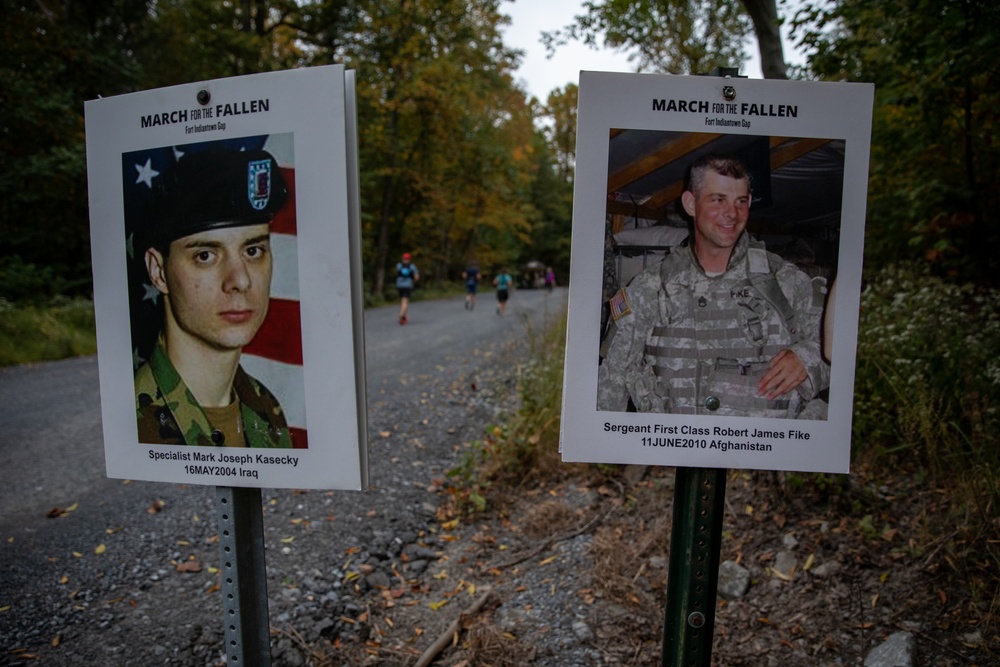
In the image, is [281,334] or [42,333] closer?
[281,334]

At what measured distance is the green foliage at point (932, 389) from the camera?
9.94 ft

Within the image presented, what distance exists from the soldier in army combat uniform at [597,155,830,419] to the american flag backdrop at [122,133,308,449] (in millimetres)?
825

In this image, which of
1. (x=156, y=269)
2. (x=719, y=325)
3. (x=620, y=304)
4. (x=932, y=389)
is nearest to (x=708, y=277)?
(x=719, y=325)

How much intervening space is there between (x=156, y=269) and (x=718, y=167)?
61.2 inches

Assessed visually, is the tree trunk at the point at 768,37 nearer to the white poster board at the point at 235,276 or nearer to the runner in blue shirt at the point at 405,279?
the white poster board at the point at 235,276

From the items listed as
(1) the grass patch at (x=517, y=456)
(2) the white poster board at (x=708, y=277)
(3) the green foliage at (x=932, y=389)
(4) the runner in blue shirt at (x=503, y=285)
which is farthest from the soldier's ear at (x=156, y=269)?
(4) the runner in blue shirt at (x=503, y=285)

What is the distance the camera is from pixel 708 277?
1630mm

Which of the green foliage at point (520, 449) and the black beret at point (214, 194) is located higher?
the black beret at point (214, 194)

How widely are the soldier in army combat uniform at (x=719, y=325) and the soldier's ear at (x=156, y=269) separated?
1235 mm

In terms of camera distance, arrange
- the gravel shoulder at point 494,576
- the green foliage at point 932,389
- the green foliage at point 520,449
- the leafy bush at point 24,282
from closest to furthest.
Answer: the gravel shoulder at point 494,576, the green foliage at point 932,389, the green foliage at point 520,449, the leafy bush at point 24,282

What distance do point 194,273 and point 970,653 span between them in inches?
120

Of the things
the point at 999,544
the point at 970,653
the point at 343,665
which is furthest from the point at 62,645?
the point at 999,544

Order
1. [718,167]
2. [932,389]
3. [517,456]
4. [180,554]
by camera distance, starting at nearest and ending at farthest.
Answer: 1. [718,167]
2. [932,389]
3. [180,554]
4. [517,456]

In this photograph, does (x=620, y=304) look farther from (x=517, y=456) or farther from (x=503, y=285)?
(x=503, y=285)
